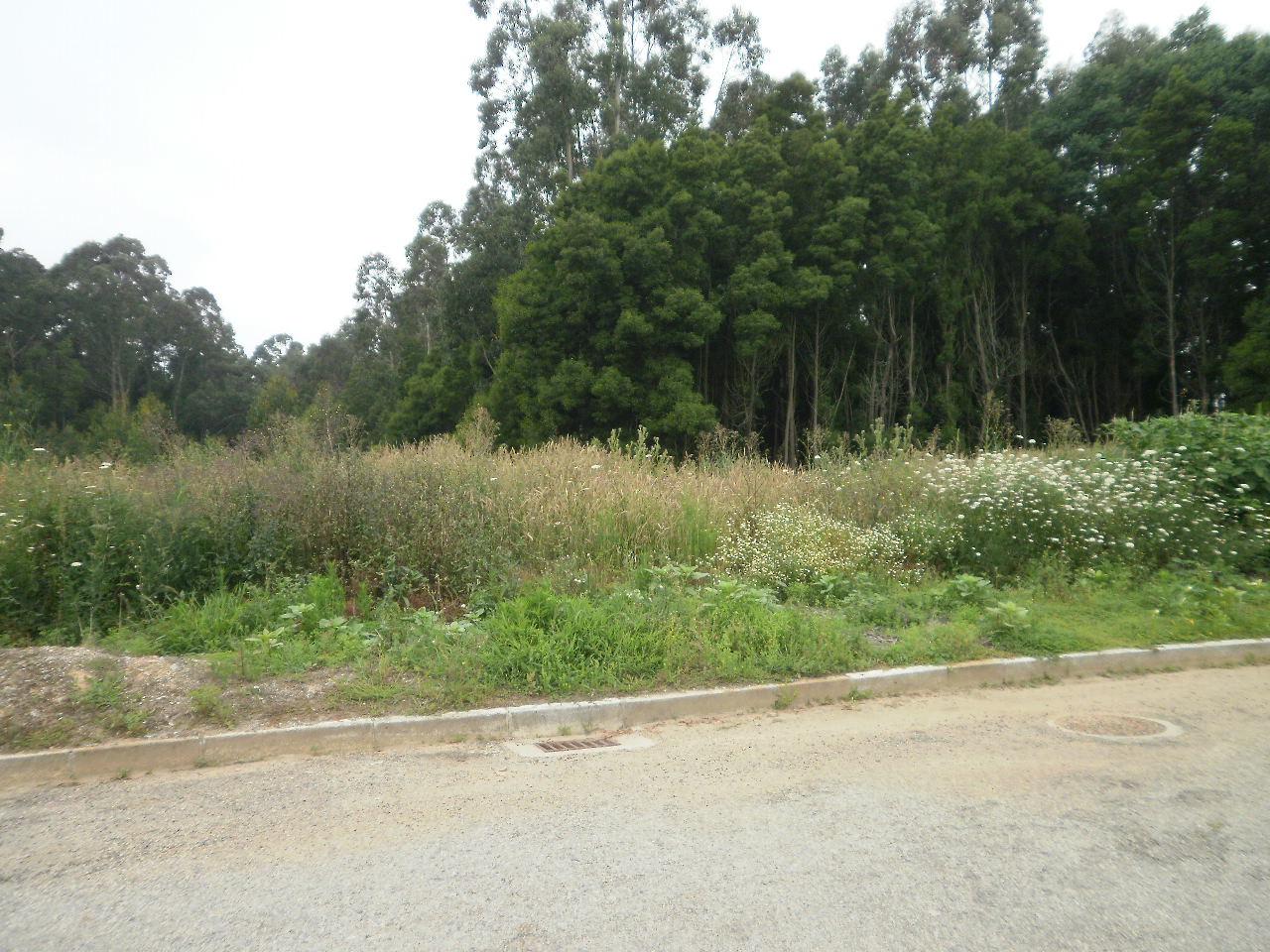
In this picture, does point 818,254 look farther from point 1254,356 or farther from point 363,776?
point 363,776

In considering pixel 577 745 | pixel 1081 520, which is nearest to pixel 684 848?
pixel 577 745

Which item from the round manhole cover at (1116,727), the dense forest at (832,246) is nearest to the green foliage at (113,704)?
the round manhole cover at (1116,727)

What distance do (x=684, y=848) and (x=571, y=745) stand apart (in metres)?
2.03

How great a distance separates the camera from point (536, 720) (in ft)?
23.0

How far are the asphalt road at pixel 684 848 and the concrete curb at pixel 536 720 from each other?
24cm

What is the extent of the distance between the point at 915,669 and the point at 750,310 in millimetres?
28833

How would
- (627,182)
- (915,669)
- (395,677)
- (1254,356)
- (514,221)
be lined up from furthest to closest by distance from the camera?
(514,221)
(627,182)
(1254,356)
(915,669)
(395,677)

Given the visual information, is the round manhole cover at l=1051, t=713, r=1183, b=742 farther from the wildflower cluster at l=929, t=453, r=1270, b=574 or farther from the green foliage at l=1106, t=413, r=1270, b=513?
the green foliage at l=1106, t=413, r=1270, b=513

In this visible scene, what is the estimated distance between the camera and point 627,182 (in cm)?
3578

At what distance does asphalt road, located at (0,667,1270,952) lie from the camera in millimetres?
3947

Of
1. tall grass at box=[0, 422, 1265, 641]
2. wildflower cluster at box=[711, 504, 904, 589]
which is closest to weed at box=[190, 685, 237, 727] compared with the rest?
tall grass at box=[0, 422, 1265, 641]

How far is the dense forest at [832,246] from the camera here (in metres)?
35.2

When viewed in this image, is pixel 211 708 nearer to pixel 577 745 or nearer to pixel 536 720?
pixel 536 720

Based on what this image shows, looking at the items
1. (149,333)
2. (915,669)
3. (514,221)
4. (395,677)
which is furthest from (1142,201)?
(149,333)
